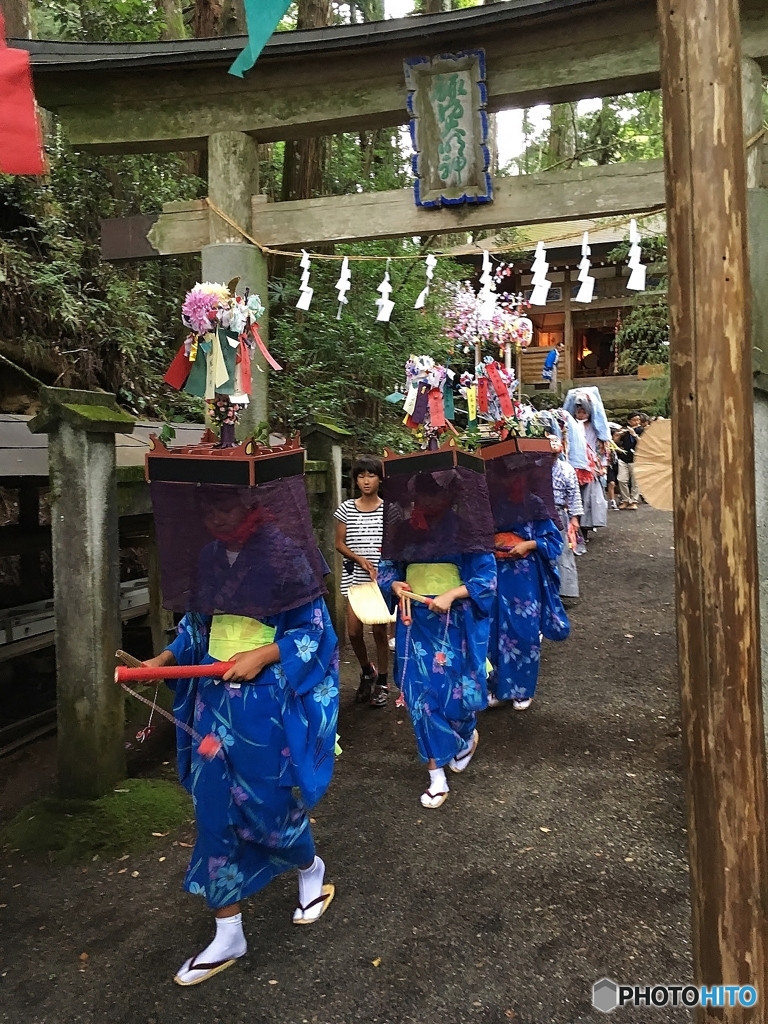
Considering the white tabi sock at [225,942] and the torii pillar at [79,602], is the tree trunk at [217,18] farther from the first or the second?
the white tabi sock at [225,942]

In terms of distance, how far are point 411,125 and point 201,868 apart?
581 cm

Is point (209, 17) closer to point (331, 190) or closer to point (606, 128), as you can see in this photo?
point (331, 190)

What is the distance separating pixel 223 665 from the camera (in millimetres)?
2822

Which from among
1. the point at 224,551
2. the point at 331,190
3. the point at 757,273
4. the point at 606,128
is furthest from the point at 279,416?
the point at 606,128

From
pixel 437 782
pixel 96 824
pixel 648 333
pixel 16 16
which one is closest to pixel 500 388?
pixel 437 782

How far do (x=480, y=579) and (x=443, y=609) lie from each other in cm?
32

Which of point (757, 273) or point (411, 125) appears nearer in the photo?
point (757, 273)

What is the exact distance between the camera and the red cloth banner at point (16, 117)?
9.91 feet

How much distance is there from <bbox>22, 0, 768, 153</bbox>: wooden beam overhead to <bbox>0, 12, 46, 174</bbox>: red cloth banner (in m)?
3.42

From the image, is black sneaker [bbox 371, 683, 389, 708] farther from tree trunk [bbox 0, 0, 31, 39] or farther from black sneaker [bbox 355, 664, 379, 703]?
tree trunk [bbox 0, 0, 31, 39]

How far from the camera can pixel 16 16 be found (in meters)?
10.8

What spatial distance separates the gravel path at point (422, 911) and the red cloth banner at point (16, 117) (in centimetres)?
330

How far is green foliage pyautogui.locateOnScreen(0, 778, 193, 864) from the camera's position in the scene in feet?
12.9

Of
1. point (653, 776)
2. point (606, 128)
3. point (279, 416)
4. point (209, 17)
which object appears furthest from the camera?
point (606, 128)
